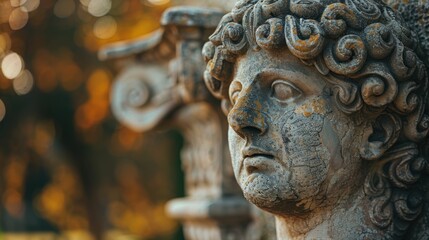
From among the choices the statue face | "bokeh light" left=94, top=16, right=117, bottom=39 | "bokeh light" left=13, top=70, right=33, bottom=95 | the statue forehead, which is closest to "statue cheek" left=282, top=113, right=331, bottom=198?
the statue face

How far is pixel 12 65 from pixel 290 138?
42.3 ft

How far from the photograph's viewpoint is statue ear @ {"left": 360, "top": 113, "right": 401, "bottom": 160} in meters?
2.96

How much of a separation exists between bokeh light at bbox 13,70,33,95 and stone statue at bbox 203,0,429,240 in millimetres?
12803

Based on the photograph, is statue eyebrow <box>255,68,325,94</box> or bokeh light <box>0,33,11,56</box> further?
bokeh light <box>0,33,11,56</box>

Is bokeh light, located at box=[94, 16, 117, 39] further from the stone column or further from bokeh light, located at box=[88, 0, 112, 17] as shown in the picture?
the stone column

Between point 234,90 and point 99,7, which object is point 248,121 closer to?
point 234,90

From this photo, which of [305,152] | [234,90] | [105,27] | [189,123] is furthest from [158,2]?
[305,152]

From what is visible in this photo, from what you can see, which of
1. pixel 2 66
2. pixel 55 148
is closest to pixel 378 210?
pixel 2 66

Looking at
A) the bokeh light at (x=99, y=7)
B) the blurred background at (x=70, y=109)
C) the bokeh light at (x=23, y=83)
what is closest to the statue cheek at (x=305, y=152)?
the blurred background at (x=70, y=109)

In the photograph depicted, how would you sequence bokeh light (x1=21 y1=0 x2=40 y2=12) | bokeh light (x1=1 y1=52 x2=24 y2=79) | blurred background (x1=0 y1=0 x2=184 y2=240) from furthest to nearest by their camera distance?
bokeh light (x1=21 y1=0 x2=40 y2=12)
bokeh light (x1=1 y1=52 x2=24 y2=79)
blurred background (x1=0 y1=0 x2=184 y2=240)

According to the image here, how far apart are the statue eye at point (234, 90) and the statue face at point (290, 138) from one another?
0.19 feet

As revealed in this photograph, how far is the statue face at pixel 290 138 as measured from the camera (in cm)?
290

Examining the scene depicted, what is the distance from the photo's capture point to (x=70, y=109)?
1595 centimetres

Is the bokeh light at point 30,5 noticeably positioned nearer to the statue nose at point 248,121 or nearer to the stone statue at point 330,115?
the stone statue at point 330,115
